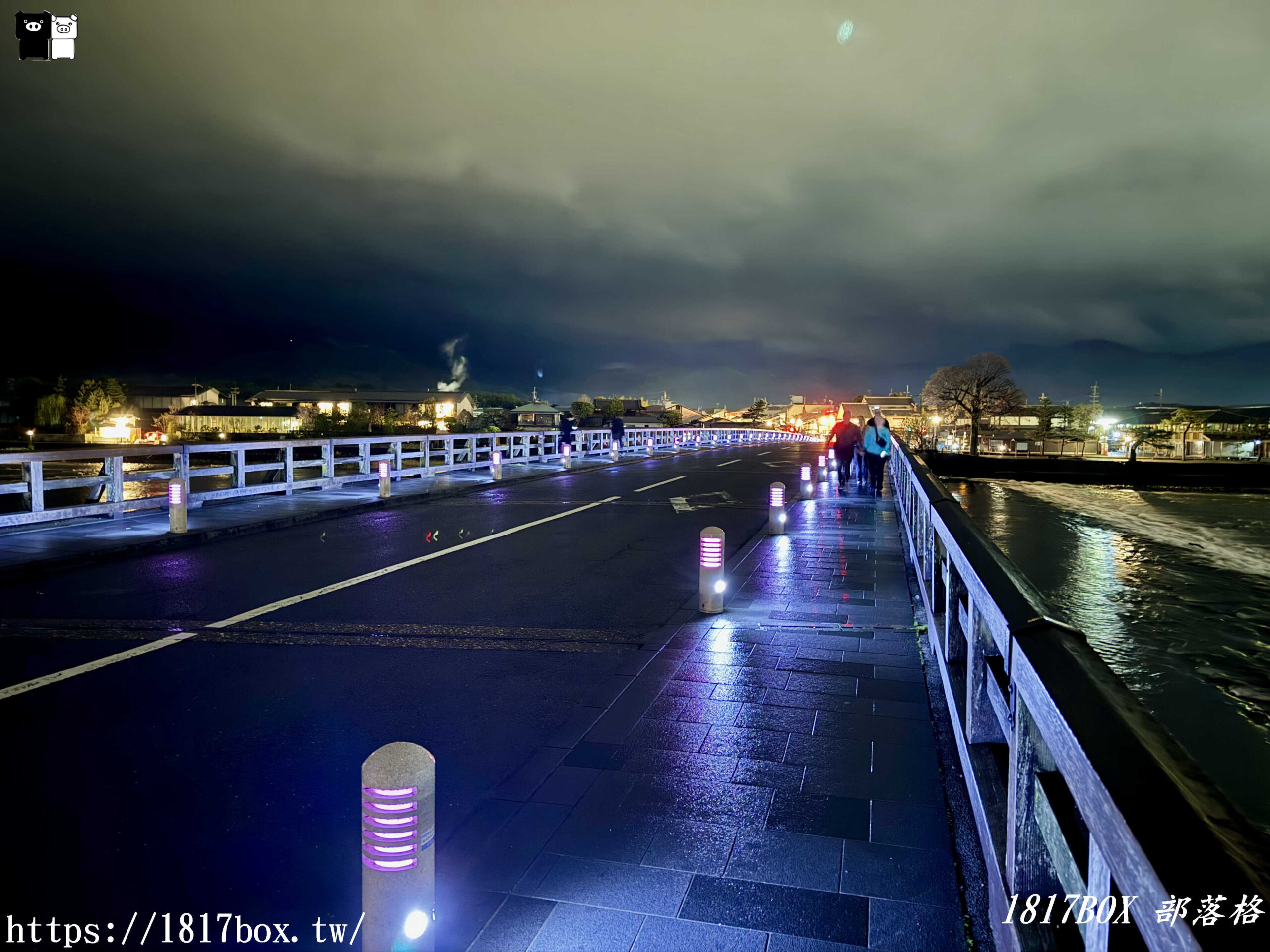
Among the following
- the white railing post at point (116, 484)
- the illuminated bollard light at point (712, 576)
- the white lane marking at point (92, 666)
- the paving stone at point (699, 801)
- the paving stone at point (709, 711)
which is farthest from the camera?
the white railing post at point (116, 484)

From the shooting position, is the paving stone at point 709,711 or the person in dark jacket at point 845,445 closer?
the paving stone at point 709,711

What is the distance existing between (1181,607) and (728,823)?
1260 cm

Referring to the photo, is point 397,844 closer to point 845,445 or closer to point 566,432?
point 845,445

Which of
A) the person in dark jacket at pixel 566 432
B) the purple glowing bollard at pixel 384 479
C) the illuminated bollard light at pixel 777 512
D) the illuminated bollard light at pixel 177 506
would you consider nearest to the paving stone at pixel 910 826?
the illuminated bollard light at pixel 777 512

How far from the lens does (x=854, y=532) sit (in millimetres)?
13703

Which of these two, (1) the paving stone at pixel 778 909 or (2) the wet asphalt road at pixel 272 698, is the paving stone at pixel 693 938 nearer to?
(1) the paving stone at pixel 778 909

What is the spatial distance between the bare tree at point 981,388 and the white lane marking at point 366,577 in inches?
3867

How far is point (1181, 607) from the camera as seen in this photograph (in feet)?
43.0

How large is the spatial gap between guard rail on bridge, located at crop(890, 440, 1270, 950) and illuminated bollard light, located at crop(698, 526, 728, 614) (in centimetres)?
368

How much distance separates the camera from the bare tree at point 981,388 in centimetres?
10450

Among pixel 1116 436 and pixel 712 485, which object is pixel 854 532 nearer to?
pixel 712 485

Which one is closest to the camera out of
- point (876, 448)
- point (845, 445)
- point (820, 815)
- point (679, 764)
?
point (820, 815)

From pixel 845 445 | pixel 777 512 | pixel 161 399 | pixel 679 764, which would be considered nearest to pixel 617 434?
pixel 845 445

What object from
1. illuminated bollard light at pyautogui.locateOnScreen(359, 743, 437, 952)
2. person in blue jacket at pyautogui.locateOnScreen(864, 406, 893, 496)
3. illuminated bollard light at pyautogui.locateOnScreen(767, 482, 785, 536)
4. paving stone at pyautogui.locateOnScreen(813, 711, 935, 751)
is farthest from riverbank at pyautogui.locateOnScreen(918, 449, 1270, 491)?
illuminated bollard light at pyautogui.locateOnScreen(359, 743, 437, 952)
